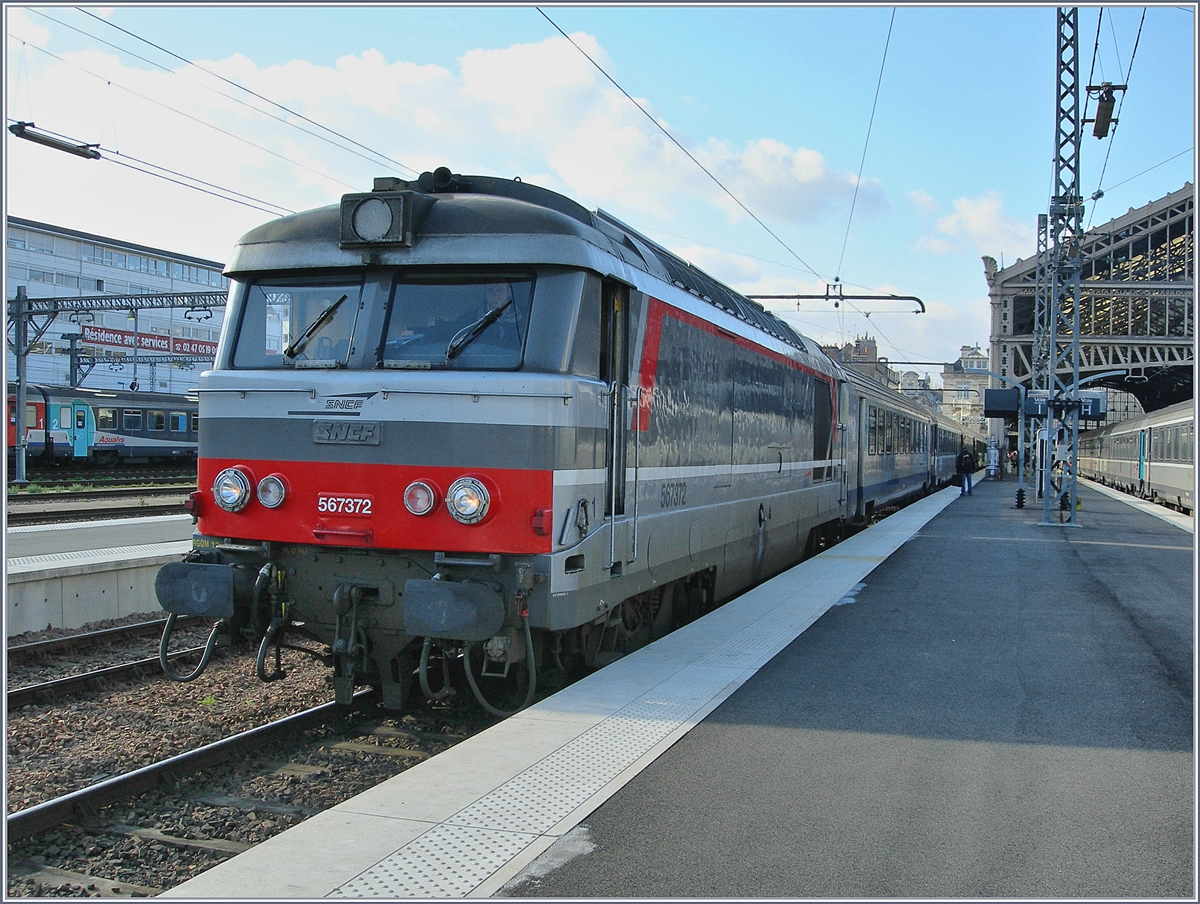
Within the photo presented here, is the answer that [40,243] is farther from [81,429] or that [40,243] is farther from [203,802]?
[203,802]

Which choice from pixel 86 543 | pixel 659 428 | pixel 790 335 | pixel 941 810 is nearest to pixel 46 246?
pixel 86 543

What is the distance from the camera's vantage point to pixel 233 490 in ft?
21.1

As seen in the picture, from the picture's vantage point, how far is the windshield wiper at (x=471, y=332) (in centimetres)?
616

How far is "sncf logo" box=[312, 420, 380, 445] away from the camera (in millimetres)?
6086

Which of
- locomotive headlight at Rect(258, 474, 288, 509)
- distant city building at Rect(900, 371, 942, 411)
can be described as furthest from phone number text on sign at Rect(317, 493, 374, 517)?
distant city building at Rect(900, 371, 942, 411)

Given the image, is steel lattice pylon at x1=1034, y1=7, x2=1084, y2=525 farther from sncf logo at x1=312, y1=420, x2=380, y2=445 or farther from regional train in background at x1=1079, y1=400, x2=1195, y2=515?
sncf logo at x1=312, y1=420, x2=380, y2=445

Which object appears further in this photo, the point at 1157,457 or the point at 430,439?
the point at 1157,457

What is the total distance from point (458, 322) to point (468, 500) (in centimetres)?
119

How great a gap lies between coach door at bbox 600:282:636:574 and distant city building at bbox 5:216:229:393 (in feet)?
144

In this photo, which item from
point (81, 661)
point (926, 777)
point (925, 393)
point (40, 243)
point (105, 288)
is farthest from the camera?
point (925, 393)

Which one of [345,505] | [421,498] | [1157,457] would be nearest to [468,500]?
[421,498]

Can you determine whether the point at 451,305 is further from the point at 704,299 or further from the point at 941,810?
the point at 941,810

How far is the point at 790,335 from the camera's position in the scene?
1359 centimetres

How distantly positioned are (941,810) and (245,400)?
15.8 ft
